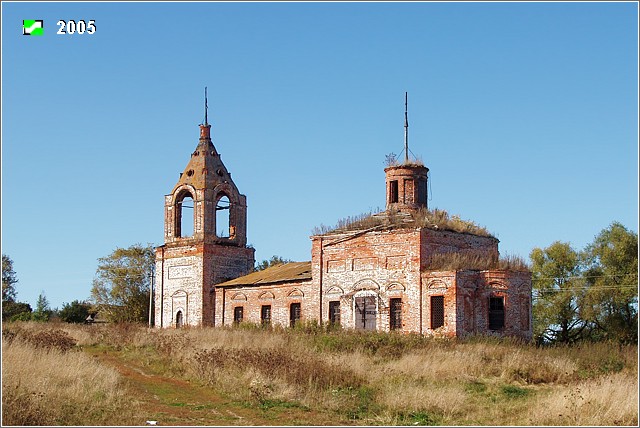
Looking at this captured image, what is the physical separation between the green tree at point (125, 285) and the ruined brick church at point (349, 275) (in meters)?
10.1

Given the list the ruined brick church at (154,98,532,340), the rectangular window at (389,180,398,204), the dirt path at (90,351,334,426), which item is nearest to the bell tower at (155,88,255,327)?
the ruined brick church at (154,98,532,340)

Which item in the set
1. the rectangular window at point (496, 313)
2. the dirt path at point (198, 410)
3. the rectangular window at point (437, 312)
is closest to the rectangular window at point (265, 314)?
the rectangular window at point (437, 312)

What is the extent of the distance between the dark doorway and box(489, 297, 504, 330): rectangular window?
4.08m

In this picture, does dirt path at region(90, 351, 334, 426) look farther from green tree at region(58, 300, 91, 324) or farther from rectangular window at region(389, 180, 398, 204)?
green tree at region(58, 300, 91, 324)

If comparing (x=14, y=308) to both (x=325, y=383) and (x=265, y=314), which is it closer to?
Answer: (x=265, y=314)

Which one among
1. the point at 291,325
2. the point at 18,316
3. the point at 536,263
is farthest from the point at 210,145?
the point at 536,263

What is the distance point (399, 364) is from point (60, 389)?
9085 millimetres

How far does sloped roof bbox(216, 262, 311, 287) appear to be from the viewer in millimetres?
32766

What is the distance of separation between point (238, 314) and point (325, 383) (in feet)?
58.1

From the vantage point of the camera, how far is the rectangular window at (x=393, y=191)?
32.2 metres

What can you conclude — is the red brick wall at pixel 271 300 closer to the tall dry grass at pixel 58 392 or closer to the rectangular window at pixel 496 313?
the rectangular window at pixel 496 313

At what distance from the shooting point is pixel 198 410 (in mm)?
15109

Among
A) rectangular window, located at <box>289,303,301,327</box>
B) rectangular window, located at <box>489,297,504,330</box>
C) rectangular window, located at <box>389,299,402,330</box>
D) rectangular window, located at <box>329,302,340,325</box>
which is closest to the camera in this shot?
rectangular window, located at <box>489,297,504,330</box>

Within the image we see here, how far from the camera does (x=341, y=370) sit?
18.5 metres
